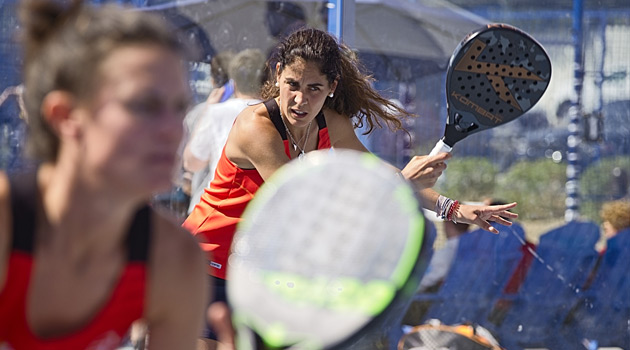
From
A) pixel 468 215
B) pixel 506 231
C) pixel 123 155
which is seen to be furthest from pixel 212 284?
pixel 506 231

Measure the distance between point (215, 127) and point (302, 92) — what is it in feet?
4.27

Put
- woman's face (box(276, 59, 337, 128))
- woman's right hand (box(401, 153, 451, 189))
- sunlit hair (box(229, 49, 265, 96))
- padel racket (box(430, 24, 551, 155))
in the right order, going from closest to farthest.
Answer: woman's right hand (box(401, 153, 451, 189)), woman's face (box(276, 59, 337, 128)), padel racket (box(430, 24, 551, 155)), sunlit hair (box(229, 49, 265, 96))

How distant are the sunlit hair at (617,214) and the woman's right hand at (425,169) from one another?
8.91ft

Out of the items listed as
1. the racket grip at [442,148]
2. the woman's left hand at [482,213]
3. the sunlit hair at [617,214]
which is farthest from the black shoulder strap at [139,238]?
the sunlit hair at [617,214]

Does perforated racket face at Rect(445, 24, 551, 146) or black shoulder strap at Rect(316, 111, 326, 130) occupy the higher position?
perforated racket face at Rect(445, 24, 551, 146)

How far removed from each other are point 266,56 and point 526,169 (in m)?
1.69

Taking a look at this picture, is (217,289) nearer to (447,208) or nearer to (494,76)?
(447,208)

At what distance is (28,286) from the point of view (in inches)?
64.8

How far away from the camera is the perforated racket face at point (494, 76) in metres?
3.48

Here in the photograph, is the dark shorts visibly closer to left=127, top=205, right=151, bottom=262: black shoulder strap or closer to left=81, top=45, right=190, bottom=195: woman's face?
left=127, top=205, right=151, bottom=262: black shoulder strap

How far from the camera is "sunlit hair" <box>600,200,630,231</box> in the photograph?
5621 millimetres

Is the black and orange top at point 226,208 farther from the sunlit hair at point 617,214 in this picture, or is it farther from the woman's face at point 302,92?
the sunlit hair at point 617,214

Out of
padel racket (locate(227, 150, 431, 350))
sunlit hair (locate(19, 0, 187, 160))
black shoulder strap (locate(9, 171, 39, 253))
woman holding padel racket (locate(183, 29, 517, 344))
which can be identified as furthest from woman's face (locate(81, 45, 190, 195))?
woman holding padel racket (locate(183, 29, 517, 344))

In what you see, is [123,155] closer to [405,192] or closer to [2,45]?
[405,192]
